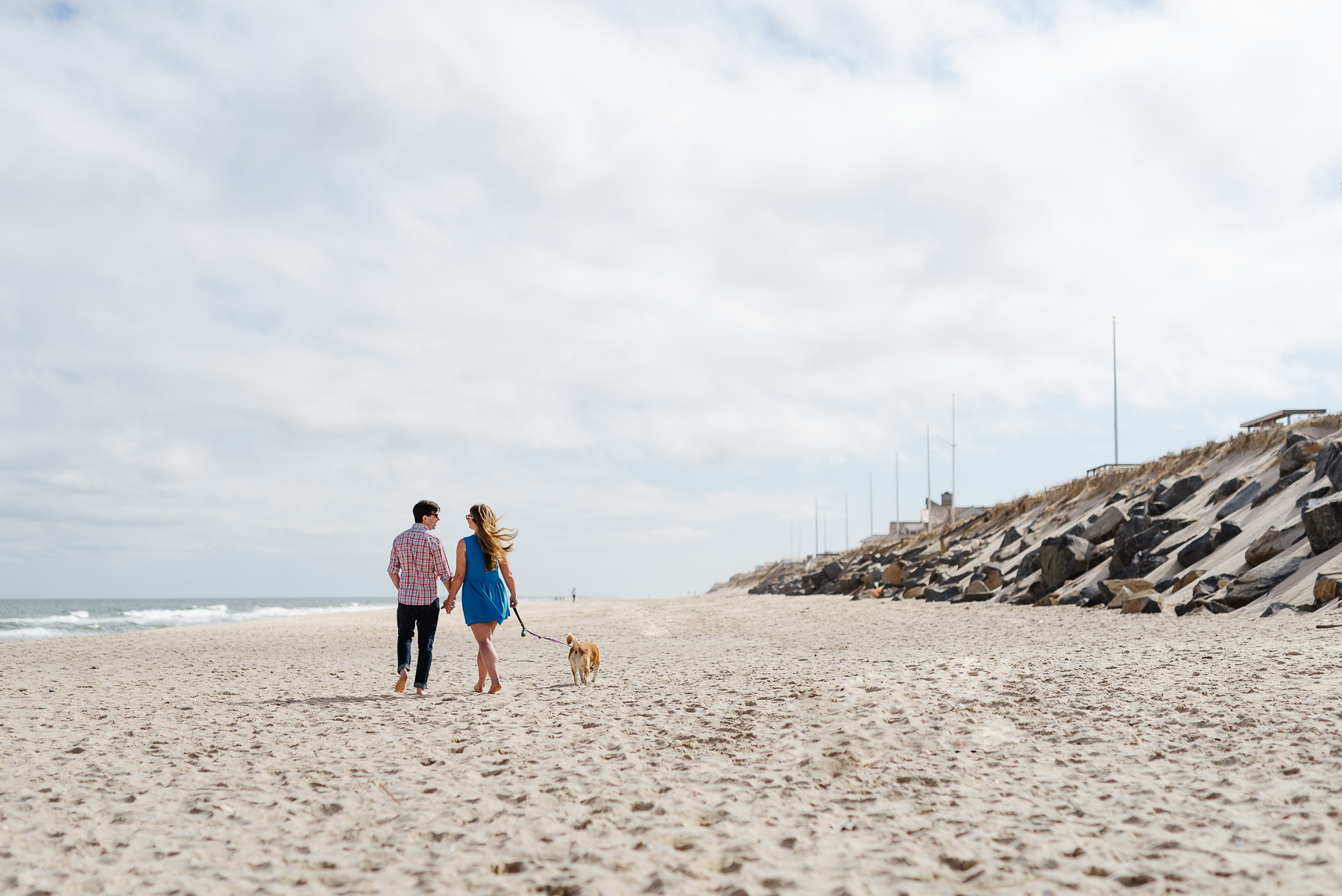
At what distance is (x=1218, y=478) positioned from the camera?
2408 cm

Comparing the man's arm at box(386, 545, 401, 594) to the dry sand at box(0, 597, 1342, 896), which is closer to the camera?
the dry sand at box(0, 597, 1342, 896)

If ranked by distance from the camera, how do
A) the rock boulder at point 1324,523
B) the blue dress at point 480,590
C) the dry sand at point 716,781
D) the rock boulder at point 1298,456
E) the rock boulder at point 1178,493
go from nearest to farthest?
the dry sand at point 716,781
the blue dress at point 480,590
the rock boulder at point 1324,523
the rock boulder at point 1298,456
the rock boulder at point 1178,493

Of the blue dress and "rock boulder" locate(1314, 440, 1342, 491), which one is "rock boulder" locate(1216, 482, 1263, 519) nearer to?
"rock boulder" locate(1314, 440, 1342, 491)

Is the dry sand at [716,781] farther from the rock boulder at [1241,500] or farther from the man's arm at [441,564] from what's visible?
the rock boulder at [1241,500]

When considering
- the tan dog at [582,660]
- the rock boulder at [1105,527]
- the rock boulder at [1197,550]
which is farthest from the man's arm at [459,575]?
the rock boulder at [1105,527]

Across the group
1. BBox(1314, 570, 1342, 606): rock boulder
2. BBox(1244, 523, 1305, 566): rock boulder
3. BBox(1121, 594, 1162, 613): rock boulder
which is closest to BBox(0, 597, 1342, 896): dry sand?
BBox(1314, 570, 1342, 606): rock boulder

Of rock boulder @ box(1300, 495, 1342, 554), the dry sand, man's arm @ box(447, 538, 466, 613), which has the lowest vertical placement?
the dry sand

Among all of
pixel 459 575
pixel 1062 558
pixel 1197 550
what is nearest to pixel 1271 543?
pixel 1197 550

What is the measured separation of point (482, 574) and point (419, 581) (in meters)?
0.66

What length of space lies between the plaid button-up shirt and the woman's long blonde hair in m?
0.46

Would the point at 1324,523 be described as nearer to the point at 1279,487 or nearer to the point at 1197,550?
the point at 1197,550

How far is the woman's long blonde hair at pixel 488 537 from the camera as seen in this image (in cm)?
827

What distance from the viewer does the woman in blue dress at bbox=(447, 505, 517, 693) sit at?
8250 millimetres

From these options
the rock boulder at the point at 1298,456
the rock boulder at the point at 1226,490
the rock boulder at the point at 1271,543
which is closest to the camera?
the rock boulder at the point at 1271,543
